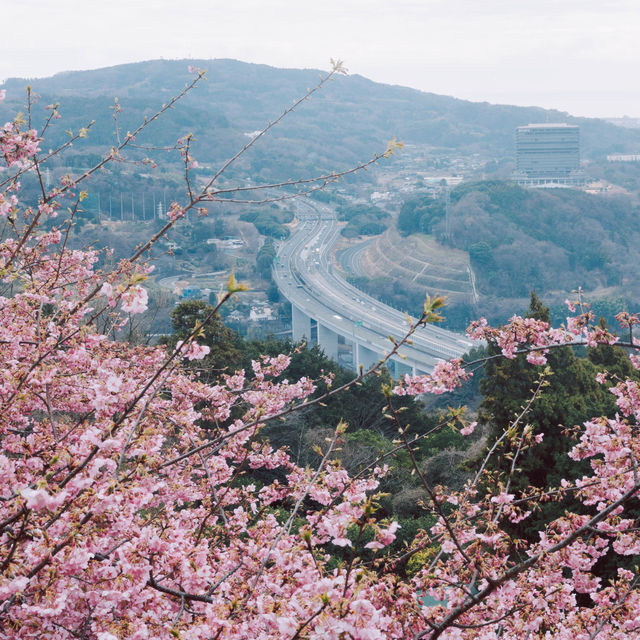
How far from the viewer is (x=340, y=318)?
1470 inches

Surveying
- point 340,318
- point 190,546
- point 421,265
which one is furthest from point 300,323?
point 190,546

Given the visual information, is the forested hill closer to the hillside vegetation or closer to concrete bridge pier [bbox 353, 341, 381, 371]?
the hillside vegetation

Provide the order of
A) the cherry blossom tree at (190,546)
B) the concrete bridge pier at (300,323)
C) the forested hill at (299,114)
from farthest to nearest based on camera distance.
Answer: the forested hill at (299,114) < the concrete bridge pier at (300,323) < the cherry blossom tree at (190,546)

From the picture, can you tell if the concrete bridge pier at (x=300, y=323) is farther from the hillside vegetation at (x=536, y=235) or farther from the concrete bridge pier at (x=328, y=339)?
the hillside vegetation at (x=536, y=235)

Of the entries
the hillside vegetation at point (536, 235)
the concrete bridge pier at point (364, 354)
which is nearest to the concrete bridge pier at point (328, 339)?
the concrete bridge pier at point (364, 354)

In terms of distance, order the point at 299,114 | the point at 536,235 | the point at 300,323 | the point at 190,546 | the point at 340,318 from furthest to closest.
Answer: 1. the point at 299,114
2. the point at 536,235
3. the point at 300,323
4. the point at 340,318
5. the point at 190,546

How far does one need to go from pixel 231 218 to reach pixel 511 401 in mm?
52166

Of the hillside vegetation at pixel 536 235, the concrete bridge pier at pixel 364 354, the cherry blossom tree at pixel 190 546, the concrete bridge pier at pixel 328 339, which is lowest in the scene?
A: the concrete bridge pier at pixel 328 339

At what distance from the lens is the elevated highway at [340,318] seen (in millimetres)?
31562

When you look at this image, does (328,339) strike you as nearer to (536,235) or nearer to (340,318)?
(340,318)

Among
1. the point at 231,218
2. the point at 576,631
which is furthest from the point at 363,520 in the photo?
the point at 231,218

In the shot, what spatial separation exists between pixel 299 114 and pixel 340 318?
3103 inches

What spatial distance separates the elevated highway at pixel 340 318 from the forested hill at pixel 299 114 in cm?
2252

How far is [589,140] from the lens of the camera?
107750 mm
